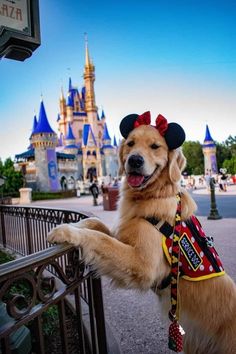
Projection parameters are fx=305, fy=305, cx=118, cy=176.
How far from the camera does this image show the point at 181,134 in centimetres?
235

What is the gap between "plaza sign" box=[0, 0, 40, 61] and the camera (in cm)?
216

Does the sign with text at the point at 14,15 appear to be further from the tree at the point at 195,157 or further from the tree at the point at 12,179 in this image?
the tree at the point at 195,157

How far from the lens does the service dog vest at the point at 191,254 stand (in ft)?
6.75

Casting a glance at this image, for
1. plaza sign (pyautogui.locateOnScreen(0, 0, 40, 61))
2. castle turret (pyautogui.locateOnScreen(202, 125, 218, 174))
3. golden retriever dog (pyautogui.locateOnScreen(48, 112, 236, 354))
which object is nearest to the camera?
golden retriever dog (pyautogui.locateOnScreen(48, 112, 236, 354))

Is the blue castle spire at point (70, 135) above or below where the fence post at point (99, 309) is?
above

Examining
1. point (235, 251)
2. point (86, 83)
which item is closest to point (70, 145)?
point (86, 83)

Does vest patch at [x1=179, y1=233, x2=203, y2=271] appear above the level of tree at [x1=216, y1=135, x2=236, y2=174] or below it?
below

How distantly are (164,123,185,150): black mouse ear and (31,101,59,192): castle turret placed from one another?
141 feet

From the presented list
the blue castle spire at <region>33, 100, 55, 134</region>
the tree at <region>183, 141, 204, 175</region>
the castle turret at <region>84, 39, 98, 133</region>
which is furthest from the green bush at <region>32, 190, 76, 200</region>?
the tree at <region>183, 141, 204, 175</region>

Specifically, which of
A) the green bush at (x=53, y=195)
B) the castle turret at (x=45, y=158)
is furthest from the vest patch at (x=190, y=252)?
the castle turret at (x=45, y=158)

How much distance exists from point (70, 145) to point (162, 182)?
67222 millimetres

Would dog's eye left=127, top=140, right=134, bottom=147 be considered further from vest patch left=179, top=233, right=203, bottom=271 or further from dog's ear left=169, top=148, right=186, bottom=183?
vest patch left=179, top=233, right=203, bottom=271

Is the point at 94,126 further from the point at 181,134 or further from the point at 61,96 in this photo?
the point at 181,134

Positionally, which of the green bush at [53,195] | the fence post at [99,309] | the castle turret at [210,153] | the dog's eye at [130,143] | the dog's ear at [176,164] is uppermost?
the castle turret at [210,153]
